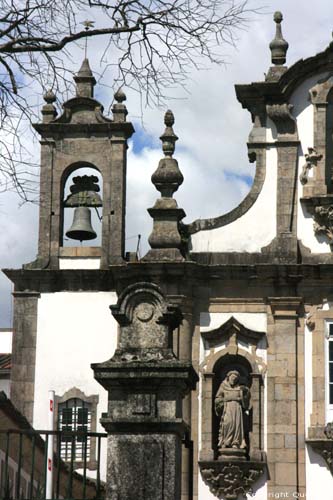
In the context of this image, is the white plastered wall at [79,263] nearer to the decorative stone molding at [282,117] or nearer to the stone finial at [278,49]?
the decorative stone molding at [282,117]

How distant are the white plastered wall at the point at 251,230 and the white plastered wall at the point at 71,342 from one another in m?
1.98

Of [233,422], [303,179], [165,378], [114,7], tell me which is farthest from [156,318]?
[303,179]

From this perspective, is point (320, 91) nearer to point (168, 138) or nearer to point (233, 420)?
point (168, 138)

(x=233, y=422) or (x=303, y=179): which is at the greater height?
(x=303, y=179)

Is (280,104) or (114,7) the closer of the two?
(114,7)

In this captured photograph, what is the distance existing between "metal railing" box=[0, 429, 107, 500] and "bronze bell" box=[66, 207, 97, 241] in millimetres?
3876

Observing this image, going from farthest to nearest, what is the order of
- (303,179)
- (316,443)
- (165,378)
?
(303,179) < (316,443) < (165,378)

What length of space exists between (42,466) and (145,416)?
5.31m

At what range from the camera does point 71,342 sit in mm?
25875

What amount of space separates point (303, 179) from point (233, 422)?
4649mm

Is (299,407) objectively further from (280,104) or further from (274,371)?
(280,104)

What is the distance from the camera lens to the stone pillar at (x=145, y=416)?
12.6 metres

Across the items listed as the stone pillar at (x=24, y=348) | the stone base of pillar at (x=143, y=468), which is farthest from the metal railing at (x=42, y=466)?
the stone pillar at (x=24, y=348)

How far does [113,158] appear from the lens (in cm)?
2692
